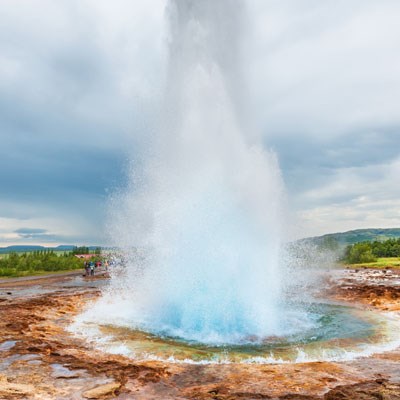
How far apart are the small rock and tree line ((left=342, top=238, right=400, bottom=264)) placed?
186ft

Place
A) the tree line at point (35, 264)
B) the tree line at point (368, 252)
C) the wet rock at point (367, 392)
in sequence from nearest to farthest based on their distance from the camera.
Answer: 1. the wet rock at point (367, 392)
2. the tree line at point (35, 264)
3. the tree line at point (368, 252)

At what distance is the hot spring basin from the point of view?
903 cm

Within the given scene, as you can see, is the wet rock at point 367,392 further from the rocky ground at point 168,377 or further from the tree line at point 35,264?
the tree line at point 35,264

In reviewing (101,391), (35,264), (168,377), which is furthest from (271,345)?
(35,264)

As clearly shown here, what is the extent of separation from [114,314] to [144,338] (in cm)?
431

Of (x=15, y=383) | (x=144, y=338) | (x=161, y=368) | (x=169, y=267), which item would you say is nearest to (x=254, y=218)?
(x=169, y=267)

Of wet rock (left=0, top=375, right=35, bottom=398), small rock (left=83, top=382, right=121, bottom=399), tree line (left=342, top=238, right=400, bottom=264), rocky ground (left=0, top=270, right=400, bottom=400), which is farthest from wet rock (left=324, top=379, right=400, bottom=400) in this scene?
tree line (left=342, top=238, right=400, bottom=264)

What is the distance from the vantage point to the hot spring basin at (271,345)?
9031 mm

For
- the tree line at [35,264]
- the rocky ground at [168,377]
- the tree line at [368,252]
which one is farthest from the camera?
the tree line at [368,252]

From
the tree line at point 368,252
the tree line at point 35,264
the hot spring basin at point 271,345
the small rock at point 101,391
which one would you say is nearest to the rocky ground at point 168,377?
the small rock at point 101,391

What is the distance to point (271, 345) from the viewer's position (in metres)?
10.3

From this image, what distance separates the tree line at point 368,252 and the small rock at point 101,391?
186 feet

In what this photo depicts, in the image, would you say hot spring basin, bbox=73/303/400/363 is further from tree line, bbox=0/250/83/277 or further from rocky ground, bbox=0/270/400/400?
tree line, bbox=0/250/83/277

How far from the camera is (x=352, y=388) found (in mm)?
6453
